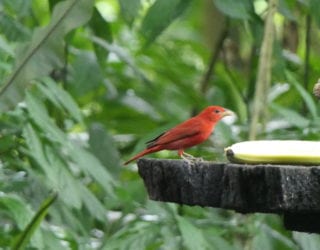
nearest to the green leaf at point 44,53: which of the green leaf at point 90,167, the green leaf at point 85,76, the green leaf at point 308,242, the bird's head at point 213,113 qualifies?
the bird's head at point 213,113

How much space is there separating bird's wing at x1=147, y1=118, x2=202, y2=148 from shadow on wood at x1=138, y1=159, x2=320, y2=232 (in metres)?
0.71

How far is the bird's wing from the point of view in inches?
138

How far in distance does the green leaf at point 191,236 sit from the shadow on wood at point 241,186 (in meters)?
1.32

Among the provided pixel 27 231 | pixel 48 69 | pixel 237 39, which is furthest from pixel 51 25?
pixel 237 39

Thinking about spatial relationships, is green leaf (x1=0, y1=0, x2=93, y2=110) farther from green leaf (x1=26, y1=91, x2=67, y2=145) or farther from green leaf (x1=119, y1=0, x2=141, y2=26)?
green leaf (x1=119, y1=0, x2=141, y2=26)

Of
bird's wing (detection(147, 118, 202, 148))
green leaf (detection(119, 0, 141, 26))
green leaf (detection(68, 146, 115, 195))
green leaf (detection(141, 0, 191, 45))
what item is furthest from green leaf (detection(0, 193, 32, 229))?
green leaf (detection(141, 0, 191, 45))

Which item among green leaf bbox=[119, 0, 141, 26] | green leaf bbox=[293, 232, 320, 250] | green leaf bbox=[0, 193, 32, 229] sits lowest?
green leaf bbox=[293, 232, 320, 250]

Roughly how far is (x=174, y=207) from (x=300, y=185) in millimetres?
1875

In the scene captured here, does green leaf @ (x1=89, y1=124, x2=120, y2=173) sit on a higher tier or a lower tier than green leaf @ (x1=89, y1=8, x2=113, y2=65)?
lower

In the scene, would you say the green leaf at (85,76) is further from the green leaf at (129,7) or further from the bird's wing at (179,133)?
the bird's wing at (179,133)

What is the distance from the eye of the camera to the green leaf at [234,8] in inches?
166

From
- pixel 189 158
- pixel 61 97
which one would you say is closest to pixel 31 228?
pixel 189 158

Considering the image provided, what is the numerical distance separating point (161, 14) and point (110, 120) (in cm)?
200

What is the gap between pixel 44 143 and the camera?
4.04m
